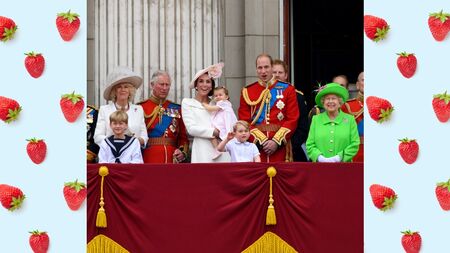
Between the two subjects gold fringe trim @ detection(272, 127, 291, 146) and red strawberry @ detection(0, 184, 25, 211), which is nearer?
red strawberry @ detection(0, 184, 25, 211)

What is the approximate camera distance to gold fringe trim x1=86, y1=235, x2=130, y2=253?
41.2 feet

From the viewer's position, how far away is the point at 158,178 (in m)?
12.7

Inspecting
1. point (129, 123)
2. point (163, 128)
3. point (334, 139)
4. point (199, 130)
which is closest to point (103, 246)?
point (129, 123)

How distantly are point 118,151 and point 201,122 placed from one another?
1.06 m

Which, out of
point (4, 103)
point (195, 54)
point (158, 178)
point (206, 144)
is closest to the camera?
point (4, 103)

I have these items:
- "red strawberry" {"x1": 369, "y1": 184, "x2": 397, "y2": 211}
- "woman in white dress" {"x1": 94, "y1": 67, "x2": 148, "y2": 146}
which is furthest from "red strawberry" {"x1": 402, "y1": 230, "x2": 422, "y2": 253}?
"woman in white dress" {"x1": 94, "y1": 67, "x2": 148, "y2": 146}

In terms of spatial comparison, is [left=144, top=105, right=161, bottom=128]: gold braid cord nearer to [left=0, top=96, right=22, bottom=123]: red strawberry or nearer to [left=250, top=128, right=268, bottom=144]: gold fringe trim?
[left=250, top=128, right=268, bottom=144]: gold fringe trim

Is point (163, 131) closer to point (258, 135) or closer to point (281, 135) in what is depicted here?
point (258, 135)

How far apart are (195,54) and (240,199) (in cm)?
405

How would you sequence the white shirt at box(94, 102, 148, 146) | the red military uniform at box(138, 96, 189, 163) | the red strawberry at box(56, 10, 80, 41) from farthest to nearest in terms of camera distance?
the red military uniform at box(138, 96, 189, 163)
the white shirt at box(94, 102, 148, 146)
the red strawberry at box(56, 10, 80, 41)

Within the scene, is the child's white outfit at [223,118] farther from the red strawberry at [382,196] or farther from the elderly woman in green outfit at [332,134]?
the red strawberry at [382,196]

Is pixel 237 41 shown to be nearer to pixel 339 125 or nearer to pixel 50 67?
pixel 339 125

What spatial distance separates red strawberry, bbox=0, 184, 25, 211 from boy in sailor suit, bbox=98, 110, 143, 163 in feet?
12.3

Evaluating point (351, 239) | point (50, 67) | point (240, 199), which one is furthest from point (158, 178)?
point (50, 67)
